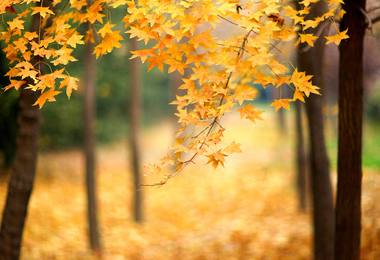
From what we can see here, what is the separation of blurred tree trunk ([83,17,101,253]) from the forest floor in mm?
518

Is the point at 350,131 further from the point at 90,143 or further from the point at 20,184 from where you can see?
the point at 90,143

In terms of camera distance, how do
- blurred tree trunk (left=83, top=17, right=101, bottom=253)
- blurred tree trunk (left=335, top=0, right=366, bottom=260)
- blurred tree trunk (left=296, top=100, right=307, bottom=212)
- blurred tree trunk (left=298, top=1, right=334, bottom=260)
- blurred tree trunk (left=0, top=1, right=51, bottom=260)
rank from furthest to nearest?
blurred tree trunk (left=296, top=100, right=307, bottom=212) < blurred tree trunk (left=83, top=17, right=101, bottom=253) < blurred tree trunk (left=298, top=1, right=334, bottom=260) < blurred tree trunk (left=0, top=1, right=51, bottom=260) < blurred tree trunk (left=335, top=0, right=366, bottom=260)

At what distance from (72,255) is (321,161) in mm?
5411

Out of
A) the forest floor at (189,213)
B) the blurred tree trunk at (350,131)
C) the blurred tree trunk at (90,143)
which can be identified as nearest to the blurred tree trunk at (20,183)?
the forest floor at (189,213)

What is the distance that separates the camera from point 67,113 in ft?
37.7

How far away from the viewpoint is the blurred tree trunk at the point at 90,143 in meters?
7.01

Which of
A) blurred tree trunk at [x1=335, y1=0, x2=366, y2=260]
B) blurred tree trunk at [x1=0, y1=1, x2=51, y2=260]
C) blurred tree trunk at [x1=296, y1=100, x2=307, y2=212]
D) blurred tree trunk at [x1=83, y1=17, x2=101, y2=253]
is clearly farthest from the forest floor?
blurred tree trunk at [x1=0, y1=1, x2=51, y2=260]

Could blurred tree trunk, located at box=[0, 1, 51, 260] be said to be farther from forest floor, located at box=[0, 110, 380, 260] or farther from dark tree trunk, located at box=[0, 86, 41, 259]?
forest floor, located at box=[0, 110, 380, 260]

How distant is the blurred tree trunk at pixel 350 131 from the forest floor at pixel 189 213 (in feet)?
7.80

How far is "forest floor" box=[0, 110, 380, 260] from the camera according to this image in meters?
6.56

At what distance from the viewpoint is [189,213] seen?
386 inches

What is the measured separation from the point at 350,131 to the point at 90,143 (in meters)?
5.56

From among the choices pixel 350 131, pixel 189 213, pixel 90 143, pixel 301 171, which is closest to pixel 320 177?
pixel 350 131

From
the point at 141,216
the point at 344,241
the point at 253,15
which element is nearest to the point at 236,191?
the point at 141,216
